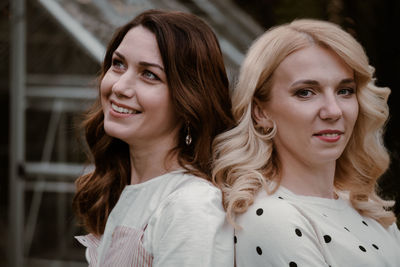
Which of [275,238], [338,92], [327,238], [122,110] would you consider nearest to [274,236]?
[275,238]

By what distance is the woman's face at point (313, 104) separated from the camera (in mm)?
1896

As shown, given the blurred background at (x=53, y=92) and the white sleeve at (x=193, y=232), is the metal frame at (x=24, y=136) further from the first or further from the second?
the white sleeve at (x=193, y=232)

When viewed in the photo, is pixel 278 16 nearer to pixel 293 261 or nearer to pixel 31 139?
pixel 31 139

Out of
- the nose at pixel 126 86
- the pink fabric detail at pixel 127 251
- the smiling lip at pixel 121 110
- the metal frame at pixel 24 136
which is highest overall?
the nose at pixel 126 86

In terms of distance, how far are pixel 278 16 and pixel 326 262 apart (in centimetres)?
261

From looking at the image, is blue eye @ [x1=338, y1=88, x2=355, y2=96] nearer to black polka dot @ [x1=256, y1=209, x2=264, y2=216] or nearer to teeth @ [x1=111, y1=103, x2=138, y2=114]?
black polka dot @ [x1=256, y1=209, x2=264, y2=216]

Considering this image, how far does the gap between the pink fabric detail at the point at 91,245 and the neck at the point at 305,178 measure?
76 centimetres

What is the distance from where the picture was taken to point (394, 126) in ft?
9.86

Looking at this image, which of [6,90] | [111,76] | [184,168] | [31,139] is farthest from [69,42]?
[184,168]

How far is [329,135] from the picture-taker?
194 centimetres

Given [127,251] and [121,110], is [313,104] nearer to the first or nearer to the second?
[121,110]

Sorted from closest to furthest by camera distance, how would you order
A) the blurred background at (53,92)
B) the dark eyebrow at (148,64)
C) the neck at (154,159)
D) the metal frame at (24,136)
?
the dark eyebrow at (148,64) < the neck at (154,159) < the blurred background at (53,92) < the metal frame at (24,136)

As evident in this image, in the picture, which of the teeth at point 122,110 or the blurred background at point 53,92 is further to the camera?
the blurred background at point 53,92

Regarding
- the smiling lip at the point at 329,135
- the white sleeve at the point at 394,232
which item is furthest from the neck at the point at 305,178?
the white sleeve at the point at 394,232
